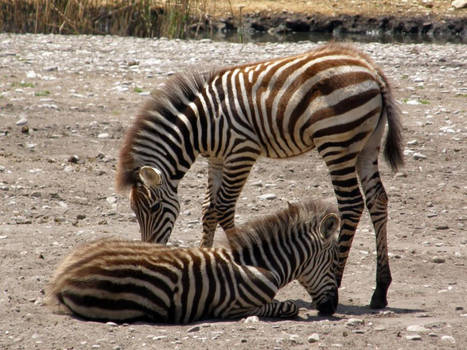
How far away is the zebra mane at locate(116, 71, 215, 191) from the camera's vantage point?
25.2 feet

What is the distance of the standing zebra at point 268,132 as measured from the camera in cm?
735

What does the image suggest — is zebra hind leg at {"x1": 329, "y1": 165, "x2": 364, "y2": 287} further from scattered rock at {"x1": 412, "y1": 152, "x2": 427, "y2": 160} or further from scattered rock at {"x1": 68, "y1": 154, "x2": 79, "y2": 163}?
scattered rock at {"x1": 68, "y1": 154, "x2": 79, "y2": 163}

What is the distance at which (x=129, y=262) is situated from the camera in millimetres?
6129

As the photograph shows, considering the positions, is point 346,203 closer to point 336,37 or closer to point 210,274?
point 210,274

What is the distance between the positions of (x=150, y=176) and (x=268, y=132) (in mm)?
1252

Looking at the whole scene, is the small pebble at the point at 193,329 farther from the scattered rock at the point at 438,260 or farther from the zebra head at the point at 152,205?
the scattered rock at the point at 438,260

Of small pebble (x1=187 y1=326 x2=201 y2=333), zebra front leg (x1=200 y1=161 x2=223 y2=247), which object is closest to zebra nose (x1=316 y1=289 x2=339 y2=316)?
small pebble (x1=187 y1=326 x2=201 y2=333)

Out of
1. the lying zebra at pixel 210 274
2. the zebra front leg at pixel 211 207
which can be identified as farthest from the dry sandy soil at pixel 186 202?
the zebra front leg at pixel 211 207

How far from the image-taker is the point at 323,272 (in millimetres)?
7094

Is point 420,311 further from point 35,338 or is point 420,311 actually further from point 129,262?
point 35,338

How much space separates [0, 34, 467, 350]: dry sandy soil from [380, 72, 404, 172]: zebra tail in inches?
46.0

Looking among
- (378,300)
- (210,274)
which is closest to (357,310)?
(378,300)

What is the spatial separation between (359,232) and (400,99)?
5.52 metres

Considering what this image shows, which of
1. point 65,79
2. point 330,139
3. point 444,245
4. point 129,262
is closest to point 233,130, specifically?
point 330,139
